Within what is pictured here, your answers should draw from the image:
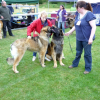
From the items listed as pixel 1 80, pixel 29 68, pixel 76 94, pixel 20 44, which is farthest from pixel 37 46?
pixel 76 94

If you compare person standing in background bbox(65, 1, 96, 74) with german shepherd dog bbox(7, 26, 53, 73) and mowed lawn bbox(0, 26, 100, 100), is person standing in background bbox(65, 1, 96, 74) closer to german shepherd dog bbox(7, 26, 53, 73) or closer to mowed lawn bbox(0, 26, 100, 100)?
mowed lawn bbox(0, 26, 100, 100)

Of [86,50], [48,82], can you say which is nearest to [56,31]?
[86,50]

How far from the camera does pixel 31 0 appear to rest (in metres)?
9.49

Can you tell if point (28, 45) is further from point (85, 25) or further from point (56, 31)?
point (85, 25)

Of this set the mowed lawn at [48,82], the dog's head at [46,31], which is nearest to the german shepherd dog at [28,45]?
the dog's head at [46,31]

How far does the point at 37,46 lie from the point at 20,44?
53cm

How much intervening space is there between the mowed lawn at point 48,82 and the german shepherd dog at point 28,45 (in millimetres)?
408

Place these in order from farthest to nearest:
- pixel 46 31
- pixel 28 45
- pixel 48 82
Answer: pixel 46 31 < pixel 28 45 < pixel 48 82

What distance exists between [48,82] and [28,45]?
3.85 ft

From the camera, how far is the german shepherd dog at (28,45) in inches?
119

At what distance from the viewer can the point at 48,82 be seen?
112 inches

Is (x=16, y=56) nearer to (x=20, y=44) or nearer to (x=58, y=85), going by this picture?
(x=20, y=44)

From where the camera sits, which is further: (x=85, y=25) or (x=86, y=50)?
A: (x=86, y=50)

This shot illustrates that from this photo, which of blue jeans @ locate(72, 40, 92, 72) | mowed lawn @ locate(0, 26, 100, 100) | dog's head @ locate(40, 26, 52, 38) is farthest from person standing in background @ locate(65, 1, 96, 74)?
dog's head @ locate(40, 26, 52, 38)
